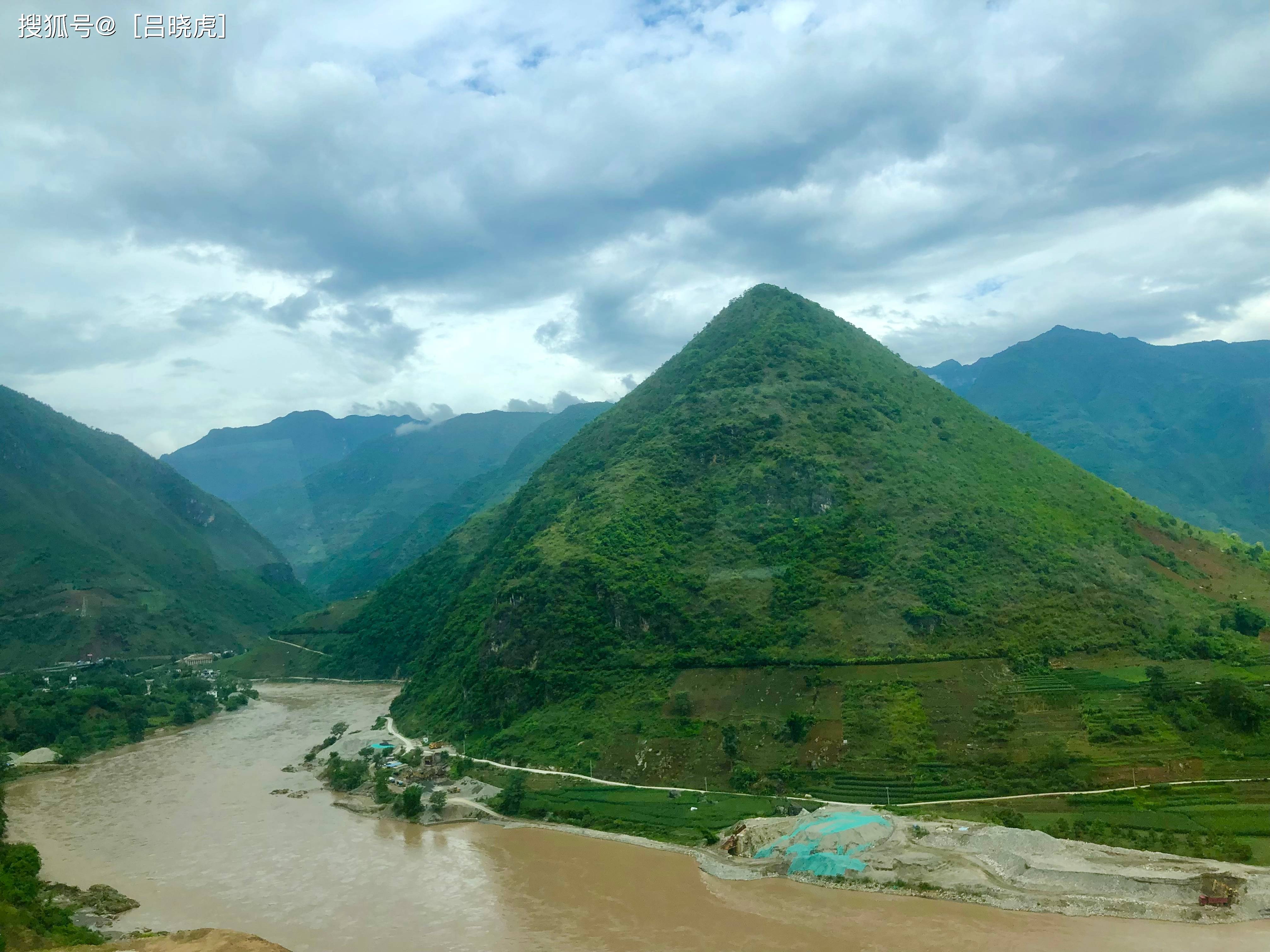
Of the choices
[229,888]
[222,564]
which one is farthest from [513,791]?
[222,564]

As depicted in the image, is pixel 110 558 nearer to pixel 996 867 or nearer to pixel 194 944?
pixel 194 944

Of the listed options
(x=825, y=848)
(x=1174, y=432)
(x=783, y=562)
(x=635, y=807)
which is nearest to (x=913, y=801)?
(x=825, y=848)

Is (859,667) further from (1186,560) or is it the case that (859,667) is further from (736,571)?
(1186,560)

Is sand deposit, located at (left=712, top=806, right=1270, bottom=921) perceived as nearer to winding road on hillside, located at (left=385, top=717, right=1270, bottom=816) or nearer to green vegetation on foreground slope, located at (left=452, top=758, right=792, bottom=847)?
green vegetation on foreground slope, located at (left=452, top=758, right=792, bottom=847)

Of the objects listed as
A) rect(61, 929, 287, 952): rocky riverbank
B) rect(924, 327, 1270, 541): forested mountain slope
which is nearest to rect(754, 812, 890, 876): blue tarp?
rect(61, 929, 287, 952): rocky riverbank

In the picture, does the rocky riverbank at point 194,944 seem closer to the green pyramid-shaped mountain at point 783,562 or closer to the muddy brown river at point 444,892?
the muddy brown river at point 444,892

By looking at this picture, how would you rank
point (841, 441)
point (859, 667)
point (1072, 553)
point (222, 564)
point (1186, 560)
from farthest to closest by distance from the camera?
point (222, 564), point (841, 441), point (1186, 560), point (1072, 553), point (859, 667)
